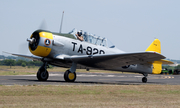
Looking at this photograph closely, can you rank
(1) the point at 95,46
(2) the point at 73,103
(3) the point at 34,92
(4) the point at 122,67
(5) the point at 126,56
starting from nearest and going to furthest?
(2) the point at 73,103
(3) the point at 34,92
(5) the point at 126,56
(1) the point at 95,46
(4) the point at 122,67

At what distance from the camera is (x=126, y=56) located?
16.0 metres

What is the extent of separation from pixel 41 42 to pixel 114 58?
15.0ft

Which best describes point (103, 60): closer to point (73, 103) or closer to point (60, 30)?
point (60, 30)

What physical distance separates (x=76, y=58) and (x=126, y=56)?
9.99ft

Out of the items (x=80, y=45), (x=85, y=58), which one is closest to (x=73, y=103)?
(x=85, y=58)

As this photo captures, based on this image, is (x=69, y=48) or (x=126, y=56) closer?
(x=126, y=56)

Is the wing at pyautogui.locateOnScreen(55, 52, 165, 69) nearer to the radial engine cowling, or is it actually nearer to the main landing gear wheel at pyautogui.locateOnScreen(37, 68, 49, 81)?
the radial engine cowling

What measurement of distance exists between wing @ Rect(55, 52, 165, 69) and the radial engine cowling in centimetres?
88

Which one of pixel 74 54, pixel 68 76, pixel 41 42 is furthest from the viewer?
pixel 74 54

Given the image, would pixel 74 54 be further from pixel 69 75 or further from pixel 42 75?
pixel 42 75

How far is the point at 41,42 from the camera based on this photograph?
1612 centimetres

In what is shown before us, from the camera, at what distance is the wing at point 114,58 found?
614 inches

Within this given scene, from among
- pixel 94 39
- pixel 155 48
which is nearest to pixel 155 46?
pixel 155 48

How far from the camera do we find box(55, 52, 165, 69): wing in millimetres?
15586
